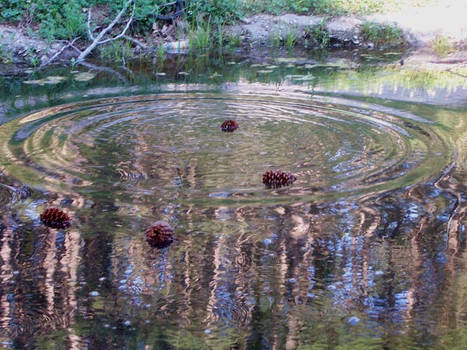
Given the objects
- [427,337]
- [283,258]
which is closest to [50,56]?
[283,258]

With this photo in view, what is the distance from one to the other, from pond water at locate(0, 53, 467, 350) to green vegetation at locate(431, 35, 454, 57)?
3442mm

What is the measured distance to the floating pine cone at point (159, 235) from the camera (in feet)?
11.7

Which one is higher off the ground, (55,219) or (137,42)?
(137,42)

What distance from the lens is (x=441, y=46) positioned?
1037cm

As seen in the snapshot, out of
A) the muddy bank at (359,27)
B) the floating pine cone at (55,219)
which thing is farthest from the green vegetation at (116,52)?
the floating pine cone at (55,219)

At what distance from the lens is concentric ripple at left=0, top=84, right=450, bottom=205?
4.39m

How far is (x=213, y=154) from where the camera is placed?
5020mm

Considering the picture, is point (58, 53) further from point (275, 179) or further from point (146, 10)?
point (275, 179)

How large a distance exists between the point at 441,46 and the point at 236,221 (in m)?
7.55

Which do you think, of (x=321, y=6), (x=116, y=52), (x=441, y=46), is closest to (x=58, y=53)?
(x=116, y=52)

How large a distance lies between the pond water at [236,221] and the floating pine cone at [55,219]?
0.21ft

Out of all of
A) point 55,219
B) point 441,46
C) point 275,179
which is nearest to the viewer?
point 55,219

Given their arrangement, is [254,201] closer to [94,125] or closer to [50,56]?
[94,125]

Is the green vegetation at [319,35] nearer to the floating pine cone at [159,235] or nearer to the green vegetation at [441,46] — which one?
the green vegetation at [441,46]
